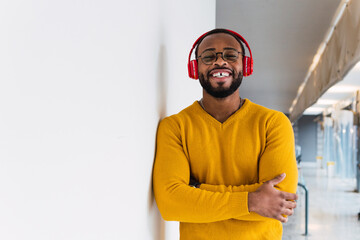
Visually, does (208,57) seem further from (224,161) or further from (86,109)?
(86,109)

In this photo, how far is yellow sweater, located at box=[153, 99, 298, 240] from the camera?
1.31 m

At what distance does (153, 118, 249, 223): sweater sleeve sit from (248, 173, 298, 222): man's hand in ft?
0.10

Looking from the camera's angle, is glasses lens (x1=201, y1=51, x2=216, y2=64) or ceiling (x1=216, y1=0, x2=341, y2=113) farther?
ceiling (x1=216, y1=0, x2=341, y2=113)

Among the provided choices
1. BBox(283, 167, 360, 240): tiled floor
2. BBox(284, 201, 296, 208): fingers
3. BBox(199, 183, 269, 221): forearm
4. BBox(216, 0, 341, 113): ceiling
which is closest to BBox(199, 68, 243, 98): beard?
BBox(199, 183, 269, 221): forearm

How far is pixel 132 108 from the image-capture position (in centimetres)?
113

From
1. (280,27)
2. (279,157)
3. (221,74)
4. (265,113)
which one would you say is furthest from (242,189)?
(280,27)

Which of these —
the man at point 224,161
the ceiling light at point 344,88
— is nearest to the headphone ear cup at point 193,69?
the man at point 224,161

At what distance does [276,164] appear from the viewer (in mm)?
1369

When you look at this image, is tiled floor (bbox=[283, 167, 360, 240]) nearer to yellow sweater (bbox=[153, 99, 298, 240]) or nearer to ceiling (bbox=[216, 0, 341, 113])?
ceiling (bbox=[216, 0, 341, 113])

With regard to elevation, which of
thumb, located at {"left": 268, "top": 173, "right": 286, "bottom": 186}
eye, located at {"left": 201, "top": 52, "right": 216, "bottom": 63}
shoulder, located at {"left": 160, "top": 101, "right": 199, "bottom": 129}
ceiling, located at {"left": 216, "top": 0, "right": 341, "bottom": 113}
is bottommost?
thumb, located at {"left": 268, "top": 173, "right": 286, "bottom": 186}

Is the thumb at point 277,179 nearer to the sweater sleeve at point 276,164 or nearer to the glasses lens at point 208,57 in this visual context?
the sweater sleeve at point 276,164

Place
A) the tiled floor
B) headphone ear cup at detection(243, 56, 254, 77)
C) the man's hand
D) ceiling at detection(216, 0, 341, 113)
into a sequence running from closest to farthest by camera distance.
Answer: the man's hand, headphone ear cup at detection(243, 56, 254, 77), ceiling at detection(216, 0, 341, 113), the tiled floor

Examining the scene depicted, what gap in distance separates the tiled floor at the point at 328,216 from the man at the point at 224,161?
4.37 metres

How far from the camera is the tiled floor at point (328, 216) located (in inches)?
222
